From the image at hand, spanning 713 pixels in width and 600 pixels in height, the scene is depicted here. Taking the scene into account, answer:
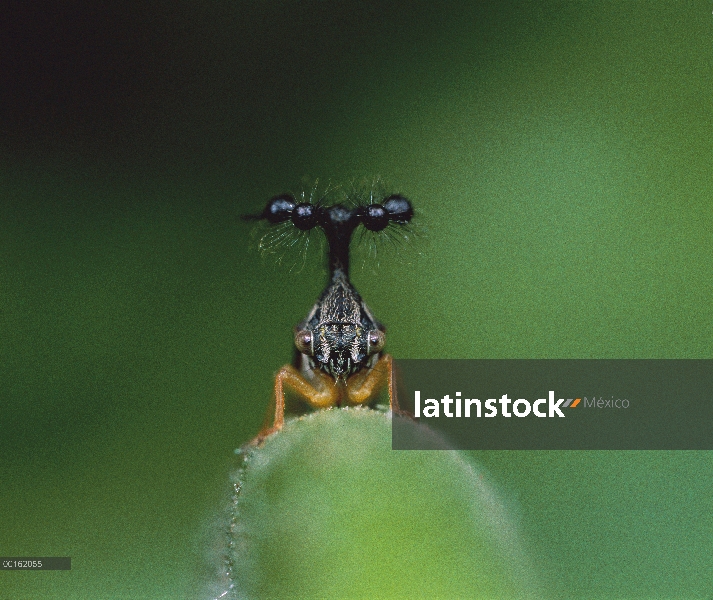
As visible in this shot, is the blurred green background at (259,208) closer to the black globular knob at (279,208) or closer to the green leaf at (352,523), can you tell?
the black globular knob at (279,208)

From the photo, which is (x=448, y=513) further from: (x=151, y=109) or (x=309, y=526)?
(x=151, y=109)

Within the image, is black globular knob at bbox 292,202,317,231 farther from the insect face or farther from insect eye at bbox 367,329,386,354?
insect eye at bbox 367,329,386,354

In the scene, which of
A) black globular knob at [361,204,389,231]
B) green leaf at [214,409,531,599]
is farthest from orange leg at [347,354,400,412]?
green leaf at [214,409,531,599]

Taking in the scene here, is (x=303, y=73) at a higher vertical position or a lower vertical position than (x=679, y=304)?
higher

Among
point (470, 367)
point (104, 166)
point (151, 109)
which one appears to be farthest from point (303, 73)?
point (470, 367)

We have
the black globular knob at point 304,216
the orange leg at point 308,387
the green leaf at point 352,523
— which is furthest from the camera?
the black globular knob at point 304,216

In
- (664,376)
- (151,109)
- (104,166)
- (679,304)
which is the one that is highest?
(151,109)

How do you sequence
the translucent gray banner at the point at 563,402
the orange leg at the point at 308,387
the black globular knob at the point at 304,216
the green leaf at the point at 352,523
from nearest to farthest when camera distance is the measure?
the green leaf at the point at 352,523
the translucent gray banner at the point at 563,402
the orange leg at the point at 308,387
the black globular knob at the point at 304,216

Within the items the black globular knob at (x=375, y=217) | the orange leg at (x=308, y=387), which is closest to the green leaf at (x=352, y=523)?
the orange leg at (x=308, y=387)
